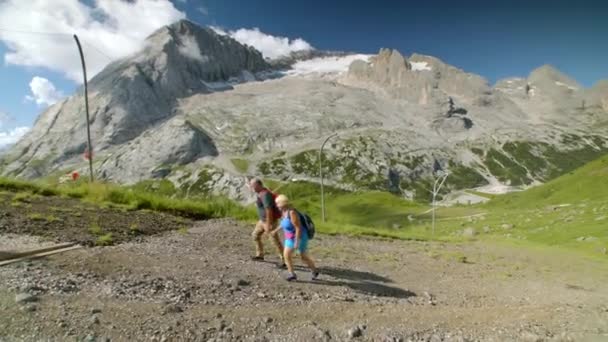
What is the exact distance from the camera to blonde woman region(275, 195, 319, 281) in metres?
13.0

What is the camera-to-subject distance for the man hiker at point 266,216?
1441cm

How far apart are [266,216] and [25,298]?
24.8ft

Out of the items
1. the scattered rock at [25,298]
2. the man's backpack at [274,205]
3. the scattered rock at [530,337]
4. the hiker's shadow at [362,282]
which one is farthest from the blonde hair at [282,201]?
the scattered rock at [530,337]

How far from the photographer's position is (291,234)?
43.4 ft

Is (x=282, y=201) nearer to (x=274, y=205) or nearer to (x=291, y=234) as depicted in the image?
(x=291, y=234)

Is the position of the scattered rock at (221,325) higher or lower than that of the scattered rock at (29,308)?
lower

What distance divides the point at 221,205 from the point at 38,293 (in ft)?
58.8

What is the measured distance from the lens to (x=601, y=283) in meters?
21.4

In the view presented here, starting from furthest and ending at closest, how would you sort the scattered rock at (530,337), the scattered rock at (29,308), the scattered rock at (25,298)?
the scattered rock at (530,337) < the scattered rock at (25,298) < the scattered rock at (29,308)

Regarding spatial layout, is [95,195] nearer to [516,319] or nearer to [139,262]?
[139,262]

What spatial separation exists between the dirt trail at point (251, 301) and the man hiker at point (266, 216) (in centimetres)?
69

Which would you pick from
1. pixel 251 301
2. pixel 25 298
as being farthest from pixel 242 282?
pixel 25 298

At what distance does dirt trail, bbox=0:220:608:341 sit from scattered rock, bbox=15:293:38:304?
0.02 metres

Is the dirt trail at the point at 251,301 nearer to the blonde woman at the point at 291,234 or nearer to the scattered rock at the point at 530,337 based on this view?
the scattered rock at the point at 530,337
